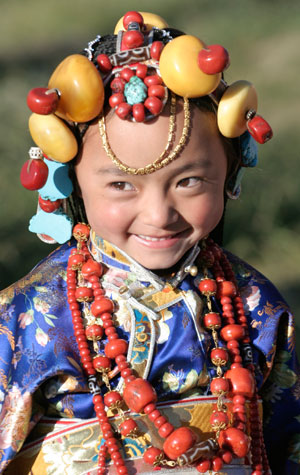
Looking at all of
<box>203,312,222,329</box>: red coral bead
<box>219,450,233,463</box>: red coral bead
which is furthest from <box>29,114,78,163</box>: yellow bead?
<box>219,450,233,463</box>: red coral bead

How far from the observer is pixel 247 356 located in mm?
1739

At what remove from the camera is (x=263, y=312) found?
180 cm

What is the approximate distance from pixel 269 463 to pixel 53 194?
82cm

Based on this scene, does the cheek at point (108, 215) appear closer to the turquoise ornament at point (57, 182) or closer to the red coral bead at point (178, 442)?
the turquoise ornament at point (57, 182)

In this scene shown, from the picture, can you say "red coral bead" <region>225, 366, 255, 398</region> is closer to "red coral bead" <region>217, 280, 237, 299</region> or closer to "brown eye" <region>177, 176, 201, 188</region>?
"red coral bead" <region>217, 280, 237, 299</region>

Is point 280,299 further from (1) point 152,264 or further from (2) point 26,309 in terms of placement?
(2) point 26,309

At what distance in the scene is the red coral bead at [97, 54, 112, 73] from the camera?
1553 mm

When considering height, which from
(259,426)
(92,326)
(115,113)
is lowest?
(259,426)

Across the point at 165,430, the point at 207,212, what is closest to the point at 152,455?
the point at 165,430

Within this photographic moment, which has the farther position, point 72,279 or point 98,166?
point 72,279

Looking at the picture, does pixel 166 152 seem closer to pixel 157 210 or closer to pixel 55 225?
pixel 157 210

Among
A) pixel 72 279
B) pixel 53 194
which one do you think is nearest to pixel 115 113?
pixel 53 194

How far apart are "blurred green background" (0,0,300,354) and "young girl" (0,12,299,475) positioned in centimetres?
144

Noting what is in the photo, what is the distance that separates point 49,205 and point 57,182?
0.10 meters
